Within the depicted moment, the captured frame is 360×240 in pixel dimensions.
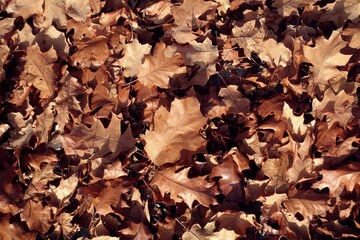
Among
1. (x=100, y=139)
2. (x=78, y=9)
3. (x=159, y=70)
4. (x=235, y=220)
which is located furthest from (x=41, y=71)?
(x=235, y=220)

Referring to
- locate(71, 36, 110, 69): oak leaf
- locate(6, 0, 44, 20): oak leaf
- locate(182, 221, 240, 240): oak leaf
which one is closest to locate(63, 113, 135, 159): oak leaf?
locate(71, 36, 110, 69): oak leaf

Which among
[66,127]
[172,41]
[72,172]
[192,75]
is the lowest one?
[72,172]

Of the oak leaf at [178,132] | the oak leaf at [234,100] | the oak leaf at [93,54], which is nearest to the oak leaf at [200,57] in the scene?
the oak leaf at [234,100]

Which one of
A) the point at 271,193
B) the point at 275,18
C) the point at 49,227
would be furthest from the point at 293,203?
the point at 49,227

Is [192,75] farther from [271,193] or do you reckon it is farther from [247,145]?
[271,193]

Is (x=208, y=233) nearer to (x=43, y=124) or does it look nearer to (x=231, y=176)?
(x=231, y=176)
